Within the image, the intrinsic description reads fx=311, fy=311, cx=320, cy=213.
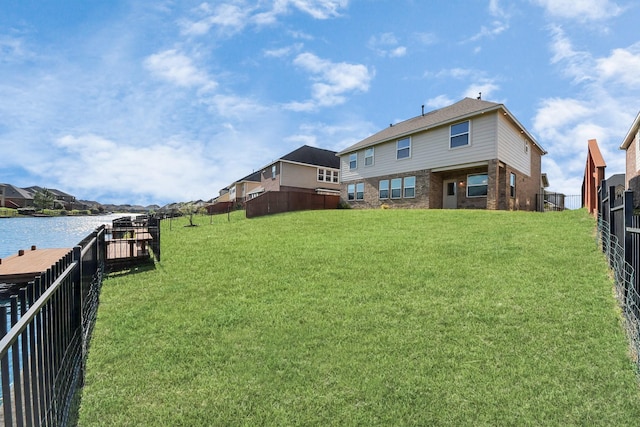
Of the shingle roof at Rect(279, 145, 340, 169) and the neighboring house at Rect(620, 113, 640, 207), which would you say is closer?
the neighboring house at Rect(620, 113, 640, 207)

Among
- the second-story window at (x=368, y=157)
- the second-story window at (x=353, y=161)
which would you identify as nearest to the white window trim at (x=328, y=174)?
the second-story window at (x=353, y=161)

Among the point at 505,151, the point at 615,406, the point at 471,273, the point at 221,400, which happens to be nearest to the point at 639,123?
the point at 505,151

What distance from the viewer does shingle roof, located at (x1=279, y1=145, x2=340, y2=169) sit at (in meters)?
29.8

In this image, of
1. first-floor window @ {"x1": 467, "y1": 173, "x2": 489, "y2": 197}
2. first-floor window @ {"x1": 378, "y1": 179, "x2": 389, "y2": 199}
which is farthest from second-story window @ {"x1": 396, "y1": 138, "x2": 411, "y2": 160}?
first-floor window @ {"x1": 467, "y1": 173, "x2": 489, "y2": 197}

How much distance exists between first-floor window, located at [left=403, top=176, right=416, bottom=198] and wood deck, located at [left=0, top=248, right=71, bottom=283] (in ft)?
56.6

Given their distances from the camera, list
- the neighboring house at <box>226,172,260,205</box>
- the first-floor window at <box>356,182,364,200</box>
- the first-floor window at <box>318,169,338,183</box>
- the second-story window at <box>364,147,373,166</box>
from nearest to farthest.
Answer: the second-story window at <box>364,147,373,166</box> → the first-floor window at <box>356,182,364,200</box> → the first-floor window at <box>318,169,338,183</box> → the neighboring house at <box>226,172,260,205</box>

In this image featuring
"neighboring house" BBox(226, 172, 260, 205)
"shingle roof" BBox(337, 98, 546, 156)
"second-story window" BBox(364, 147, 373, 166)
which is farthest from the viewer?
"neighboring house" BBox(226, 172, 260, 205)

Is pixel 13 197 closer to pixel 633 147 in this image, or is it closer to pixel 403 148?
pixel 403 148

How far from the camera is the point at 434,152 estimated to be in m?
18.6

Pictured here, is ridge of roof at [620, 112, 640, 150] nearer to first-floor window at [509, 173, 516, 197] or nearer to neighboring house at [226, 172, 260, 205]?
first-floor window at [509, 173, 516, 197]

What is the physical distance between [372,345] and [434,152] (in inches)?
666

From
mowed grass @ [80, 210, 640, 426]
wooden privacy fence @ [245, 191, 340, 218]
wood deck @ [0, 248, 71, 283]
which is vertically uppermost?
wooden privacy fence @ [245, 191, 340, 218]

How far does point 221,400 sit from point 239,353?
0.74 metres

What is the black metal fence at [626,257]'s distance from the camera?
3608 millimetres
